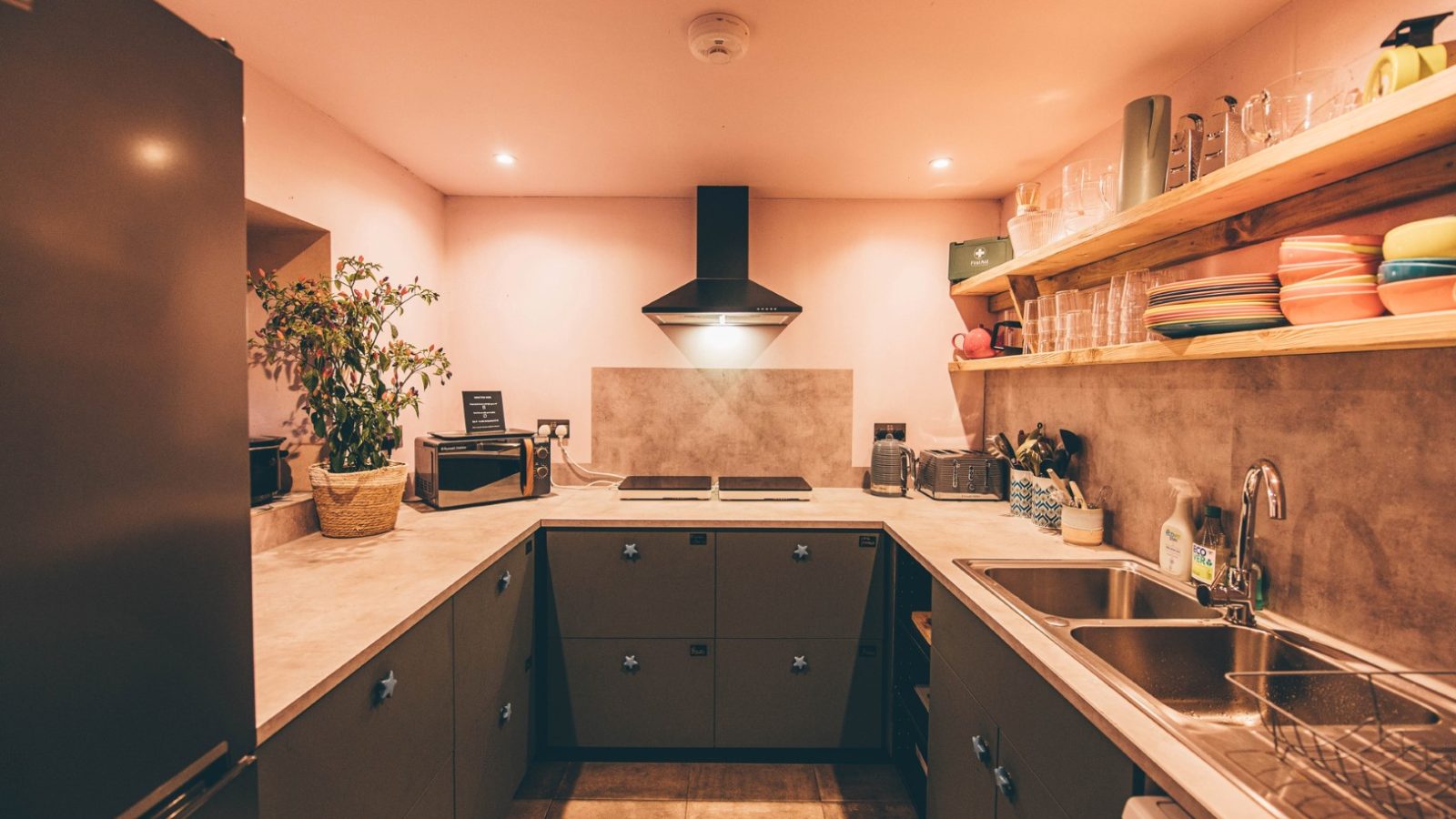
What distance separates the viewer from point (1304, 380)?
1.37 metres

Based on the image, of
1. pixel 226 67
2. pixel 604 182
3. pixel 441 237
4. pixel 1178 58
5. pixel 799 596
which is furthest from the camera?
pixel 441 237

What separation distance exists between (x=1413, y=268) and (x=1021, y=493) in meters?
1.59

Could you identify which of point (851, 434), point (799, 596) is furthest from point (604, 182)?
point (799, 596)

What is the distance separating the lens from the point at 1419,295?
91 cm

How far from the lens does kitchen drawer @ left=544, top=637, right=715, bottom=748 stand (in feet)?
7.61

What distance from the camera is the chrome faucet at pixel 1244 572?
1.32m

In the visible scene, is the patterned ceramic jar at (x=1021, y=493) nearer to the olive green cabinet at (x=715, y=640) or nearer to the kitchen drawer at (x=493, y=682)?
the olive green cabinet at (x=715, y=640)

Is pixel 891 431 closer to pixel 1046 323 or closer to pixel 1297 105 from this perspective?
Answer: pixel 1046 323

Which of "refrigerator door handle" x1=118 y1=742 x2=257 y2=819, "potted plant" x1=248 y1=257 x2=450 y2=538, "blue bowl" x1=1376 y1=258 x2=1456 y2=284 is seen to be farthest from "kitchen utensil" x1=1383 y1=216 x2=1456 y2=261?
"potted plant" x1=248 y1=257 x2=450 y2=538

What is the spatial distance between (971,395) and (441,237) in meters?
2.83

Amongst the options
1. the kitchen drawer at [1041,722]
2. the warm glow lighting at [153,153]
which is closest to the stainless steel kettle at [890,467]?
the kitchen drawer at [1041,722]

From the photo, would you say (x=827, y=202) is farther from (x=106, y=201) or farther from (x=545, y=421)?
(x=106, y=201)

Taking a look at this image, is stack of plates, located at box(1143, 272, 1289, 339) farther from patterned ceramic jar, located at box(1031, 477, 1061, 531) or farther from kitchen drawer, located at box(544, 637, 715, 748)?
kitchen drawer, located at box(544, 637, 715, 748)

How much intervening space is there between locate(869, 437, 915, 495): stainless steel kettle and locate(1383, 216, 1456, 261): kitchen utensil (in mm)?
1951
